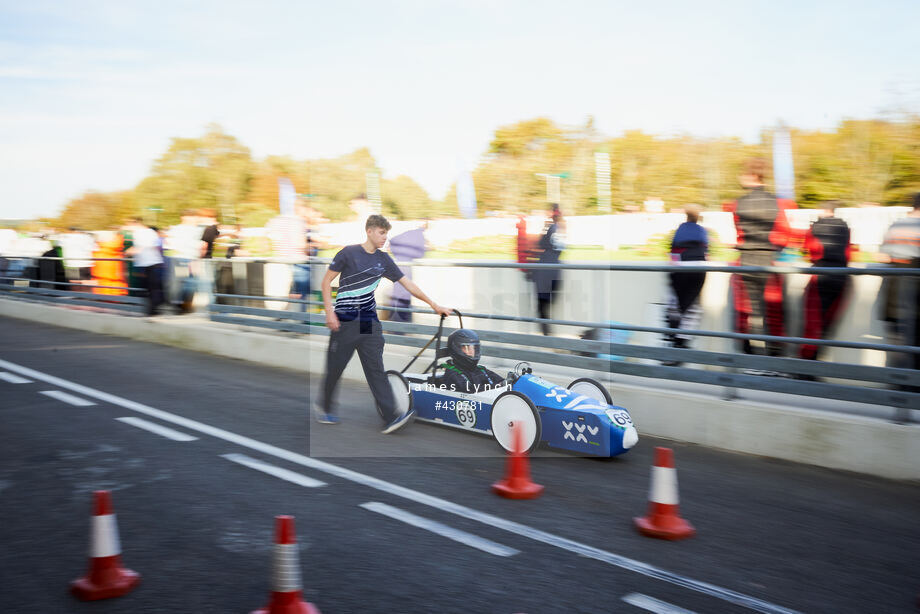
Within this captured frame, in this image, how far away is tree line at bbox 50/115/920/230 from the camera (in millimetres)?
36219

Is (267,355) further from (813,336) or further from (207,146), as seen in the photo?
(207,146)

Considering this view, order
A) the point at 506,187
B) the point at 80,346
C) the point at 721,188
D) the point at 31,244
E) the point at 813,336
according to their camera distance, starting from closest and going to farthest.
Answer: the point at 813,336
the point at 80,346
the point at 31,244
the point at 721,188
the point at 506,187

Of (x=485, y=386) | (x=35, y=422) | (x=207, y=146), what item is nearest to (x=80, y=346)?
(x=35, y=422)

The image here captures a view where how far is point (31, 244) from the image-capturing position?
2488 centimetres

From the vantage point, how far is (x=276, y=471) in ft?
21.2

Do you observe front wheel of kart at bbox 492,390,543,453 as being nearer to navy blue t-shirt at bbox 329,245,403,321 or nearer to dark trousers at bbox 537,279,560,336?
navy blue t-shirt at bbox 329,245,403,321

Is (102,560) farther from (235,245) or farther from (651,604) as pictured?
(235,245)

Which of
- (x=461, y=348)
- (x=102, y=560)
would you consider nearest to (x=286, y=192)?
(x=461, y=348)

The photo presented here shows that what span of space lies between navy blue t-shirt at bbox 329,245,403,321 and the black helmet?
897mm

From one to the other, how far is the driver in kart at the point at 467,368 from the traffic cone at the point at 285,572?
4.06 metres

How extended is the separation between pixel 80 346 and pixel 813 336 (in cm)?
1251

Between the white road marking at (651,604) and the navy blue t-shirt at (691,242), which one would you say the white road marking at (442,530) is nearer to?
the white road marking at (651,604)

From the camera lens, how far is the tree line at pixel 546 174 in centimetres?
3622

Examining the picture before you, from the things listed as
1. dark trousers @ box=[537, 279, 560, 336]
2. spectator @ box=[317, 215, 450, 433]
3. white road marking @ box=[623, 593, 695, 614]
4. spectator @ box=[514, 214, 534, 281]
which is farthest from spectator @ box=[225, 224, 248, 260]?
white road marking @ box=[623, 593, 695, 614]
